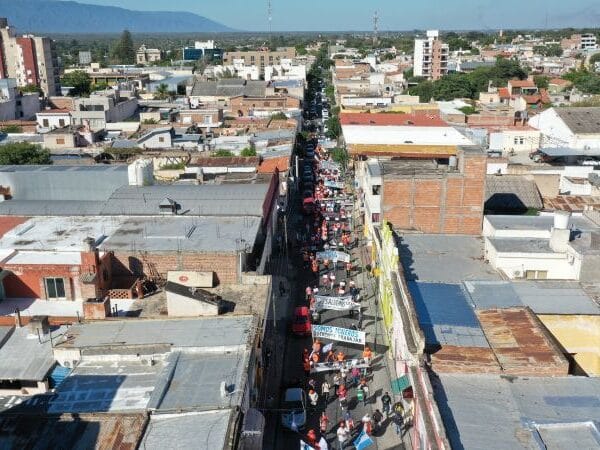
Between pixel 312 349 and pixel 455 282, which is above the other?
pixel 455 282

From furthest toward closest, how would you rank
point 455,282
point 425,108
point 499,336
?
1. point 425,108
2. point 455,282
3. point 499,336

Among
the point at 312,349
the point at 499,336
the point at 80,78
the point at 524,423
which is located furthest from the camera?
the point at 80,78

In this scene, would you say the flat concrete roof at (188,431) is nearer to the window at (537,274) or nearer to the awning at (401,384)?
the awning at (401,384)

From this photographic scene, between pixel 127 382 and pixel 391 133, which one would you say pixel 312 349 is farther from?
pixel 391 133

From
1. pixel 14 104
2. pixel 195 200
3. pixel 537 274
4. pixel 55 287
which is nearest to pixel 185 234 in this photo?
pixel 195 200

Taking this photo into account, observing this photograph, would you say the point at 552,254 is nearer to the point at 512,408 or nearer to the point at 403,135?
the point at 512,408

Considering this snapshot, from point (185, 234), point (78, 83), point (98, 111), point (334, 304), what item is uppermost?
point (78, 83)

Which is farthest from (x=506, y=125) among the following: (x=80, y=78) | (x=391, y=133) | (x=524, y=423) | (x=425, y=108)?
(x=80, y=78)
